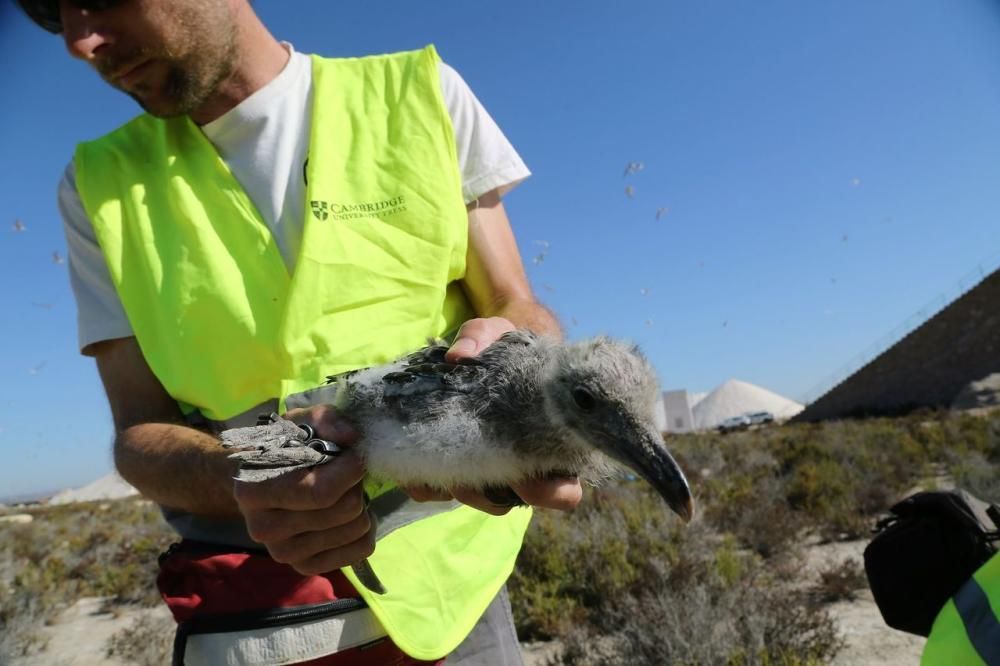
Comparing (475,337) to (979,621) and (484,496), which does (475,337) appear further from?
(979,621)

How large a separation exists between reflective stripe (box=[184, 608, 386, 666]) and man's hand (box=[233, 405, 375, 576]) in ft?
0.89

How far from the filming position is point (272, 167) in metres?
2.36

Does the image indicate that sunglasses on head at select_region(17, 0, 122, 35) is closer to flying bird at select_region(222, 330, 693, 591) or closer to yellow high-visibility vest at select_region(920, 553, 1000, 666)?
flying bird at select_region(222, 330, 693, 591)

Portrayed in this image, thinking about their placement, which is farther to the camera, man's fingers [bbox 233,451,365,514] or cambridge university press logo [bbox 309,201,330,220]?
cambridge university press logo [bbox 309,201,330,220]

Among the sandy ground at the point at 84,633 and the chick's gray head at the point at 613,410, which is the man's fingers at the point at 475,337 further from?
the sandy ground at the point at 84,633

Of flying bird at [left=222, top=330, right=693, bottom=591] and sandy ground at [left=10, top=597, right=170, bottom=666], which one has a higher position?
flying bird at [left=222, top=330, right=693, bottom=591]

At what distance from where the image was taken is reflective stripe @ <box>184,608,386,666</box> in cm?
187

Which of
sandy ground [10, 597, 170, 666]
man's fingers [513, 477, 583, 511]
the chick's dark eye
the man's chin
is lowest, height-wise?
sandy ground [10, 597, 170, 666]

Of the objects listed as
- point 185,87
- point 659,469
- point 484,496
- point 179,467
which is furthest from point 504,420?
point 185,87

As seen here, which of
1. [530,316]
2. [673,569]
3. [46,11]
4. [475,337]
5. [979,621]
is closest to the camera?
[979,621]

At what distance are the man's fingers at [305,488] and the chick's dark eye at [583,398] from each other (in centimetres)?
58

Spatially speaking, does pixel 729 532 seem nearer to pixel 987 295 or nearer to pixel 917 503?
pixel 917 503

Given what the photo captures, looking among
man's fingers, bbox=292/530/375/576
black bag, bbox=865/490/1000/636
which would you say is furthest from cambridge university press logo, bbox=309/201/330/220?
black bag, bbox=865/490/1000/636

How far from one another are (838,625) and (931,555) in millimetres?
3905
